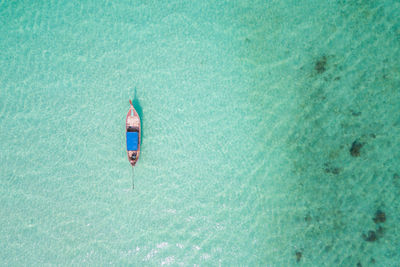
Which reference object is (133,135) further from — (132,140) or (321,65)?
(321,65)

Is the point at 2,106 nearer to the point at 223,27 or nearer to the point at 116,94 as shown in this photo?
the point at 116,94

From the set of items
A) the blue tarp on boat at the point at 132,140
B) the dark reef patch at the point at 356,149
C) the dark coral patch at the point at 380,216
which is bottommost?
the dark coral patch at the point at 380,216

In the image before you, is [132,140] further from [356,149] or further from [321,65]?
[356,149]

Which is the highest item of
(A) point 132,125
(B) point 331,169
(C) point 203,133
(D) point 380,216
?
(A) point 132,125

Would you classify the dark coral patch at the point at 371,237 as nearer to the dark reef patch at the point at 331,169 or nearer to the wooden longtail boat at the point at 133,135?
the dark reef patch at the point at 331,169

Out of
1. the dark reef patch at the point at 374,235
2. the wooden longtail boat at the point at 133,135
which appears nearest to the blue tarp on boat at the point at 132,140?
the wooden longtail boat at the point at 133,135

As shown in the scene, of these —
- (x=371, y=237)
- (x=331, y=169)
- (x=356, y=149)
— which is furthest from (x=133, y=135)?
(x=371, y=237)

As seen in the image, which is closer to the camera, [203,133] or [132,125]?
[132,125]

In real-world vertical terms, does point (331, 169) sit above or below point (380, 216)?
above
